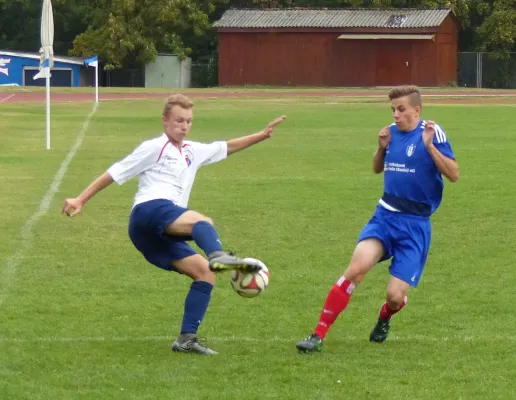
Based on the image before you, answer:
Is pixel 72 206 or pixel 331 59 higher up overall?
pixel 331 59

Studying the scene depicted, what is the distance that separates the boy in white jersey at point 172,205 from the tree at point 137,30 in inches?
2230

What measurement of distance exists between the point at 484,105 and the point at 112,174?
35050 mm

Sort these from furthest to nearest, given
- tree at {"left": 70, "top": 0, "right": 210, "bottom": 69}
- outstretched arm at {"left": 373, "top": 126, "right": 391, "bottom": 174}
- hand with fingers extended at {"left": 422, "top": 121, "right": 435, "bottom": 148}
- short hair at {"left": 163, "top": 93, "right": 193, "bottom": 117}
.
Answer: tree at {"left": 70, "top": 0, "right": 210, "bottom": 69}
outstretched arm at {"left": 373, "top": 126, "right": 391, "bottom": 174}
hand with fingers extended at {"left": 422, "top": 121, "right": 435, "bottom": 148}
short hair at {"left": 163, "top": 93, "right": 193, "bottom": 117}

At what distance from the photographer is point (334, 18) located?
201ft

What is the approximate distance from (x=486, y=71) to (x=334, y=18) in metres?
8.90

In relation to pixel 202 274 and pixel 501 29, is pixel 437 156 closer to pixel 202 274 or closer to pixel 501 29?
pixel 202 274

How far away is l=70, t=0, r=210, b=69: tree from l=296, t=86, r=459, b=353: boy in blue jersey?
56.6m

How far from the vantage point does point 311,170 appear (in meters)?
19.6

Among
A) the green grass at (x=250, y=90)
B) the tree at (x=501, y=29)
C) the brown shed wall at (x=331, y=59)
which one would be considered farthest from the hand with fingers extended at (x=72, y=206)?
the tree at (x=501, y=29)

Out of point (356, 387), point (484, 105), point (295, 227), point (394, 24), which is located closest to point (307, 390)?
point (356, 387)

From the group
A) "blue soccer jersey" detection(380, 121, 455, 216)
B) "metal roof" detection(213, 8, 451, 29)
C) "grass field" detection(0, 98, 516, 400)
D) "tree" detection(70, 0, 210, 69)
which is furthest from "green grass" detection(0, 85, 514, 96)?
A: "blue soccer jersey" detection(380, 121, 455, 216)

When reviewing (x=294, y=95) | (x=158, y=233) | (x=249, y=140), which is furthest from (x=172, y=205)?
(x=294, y=95)

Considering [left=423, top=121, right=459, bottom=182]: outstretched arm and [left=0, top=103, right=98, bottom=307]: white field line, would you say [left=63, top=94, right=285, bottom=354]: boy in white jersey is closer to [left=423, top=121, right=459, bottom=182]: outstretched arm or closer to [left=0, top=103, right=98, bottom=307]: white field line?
[left=423, top=121, right=459, bottom=182]: outstretched arm

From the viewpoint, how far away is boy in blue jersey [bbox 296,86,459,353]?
7242 mm
